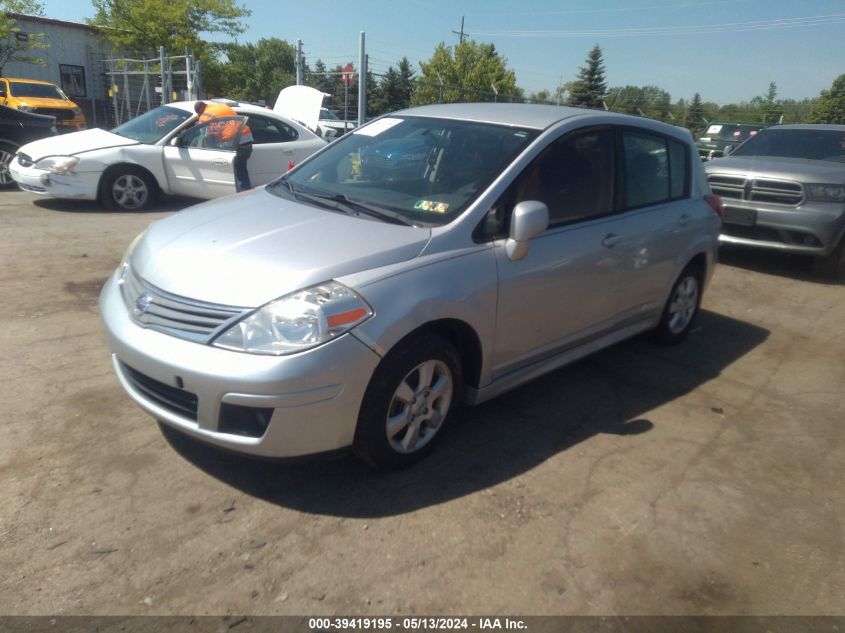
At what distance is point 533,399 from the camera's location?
13.6 feet

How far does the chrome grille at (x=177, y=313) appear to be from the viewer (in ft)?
8.83

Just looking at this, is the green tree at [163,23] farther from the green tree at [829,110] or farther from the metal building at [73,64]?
the green tree at [829,110]

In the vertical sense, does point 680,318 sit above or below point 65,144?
below

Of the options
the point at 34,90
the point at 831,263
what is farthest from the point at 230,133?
the point at 34,90

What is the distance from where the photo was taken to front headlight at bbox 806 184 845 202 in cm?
753

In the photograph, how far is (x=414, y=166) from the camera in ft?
12.5

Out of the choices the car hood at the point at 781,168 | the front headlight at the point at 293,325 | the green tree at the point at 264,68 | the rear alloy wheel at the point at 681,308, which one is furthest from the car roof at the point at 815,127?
the green tree at the point at 264,68

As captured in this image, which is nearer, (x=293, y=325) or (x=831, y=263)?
(x=293, y=325)

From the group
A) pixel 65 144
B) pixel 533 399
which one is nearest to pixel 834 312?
pixel 533 399

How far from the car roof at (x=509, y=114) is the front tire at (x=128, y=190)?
5.98m

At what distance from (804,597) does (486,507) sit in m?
1.34

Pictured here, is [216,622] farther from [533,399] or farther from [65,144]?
[65,144]

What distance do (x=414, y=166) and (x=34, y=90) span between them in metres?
20.8

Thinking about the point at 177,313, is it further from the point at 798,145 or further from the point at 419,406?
the point at 798,145
